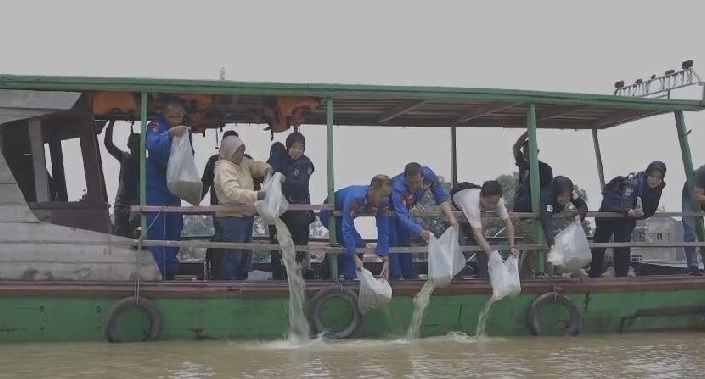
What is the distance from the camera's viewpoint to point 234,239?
7.91 metres

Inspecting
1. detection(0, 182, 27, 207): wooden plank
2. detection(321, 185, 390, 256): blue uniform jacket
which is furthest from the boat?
detection(321, 185, 390, 256): blue uniform jacket

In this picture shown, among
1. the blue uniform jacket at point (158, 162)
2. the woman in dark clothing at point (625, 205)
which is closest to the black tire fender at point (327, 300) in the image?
the blue uniform jacket at point (158, 162)

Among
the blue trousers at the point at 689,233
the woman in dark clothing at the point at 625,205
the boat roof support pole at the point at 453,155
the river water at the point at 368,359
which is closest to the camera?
the river water at the point at 368,359

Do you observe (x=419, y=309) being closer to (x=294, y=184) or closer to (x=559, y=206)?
(x=294, y=184)

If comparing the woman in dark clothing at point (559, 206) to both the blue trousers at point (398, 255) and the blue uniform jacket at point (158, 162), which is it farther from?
the blue uniform jacket at point (158, 162)

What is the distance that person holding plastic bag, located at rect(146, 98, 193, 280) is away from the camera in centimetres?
771

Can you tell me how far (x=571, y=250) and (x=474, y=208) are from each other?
3.14 ft

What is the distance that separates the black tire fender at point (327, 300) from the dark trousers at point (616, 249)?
2.67 meters

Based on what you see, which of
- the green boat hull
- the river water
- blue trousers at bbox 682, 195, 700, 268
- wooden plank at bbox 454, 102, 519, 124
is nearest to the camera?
the river water

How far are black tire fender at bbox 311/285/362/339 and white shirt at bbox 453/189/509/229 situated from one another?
1.33m

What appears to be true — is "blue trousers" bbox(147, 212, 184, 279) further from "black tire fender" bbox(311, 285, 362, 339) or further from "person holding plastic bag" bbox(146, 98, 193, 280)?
"black tire fender" bbox(311, 285, 362, 339)

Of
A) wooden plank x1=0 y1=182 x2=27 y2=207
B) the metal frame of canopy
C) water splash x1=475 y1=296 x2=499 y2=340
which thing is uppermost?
the metal frame of canopy

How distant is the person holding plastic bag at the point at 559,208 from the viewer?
838 cm

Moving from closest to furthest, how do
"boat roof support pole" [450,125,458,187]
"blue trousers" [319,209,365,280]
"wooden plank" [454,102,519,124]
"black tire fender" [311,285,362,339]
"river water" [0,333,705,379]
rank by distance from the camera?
"river water" [0,333,705,379] → "black tire fender" [311,285,362,339] → "blue trousers" [319,209,365,280] → "wooden plank" [454,102,519,124] → "boat roof support pole" [450,125,458,187]
